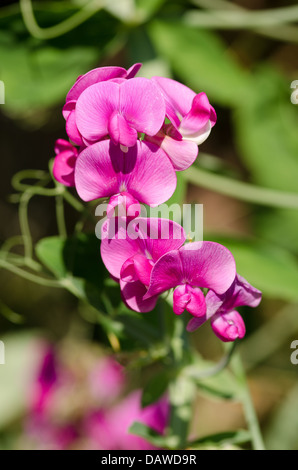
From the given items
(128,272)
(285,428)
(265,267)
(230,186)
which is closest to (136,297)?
(128,272)

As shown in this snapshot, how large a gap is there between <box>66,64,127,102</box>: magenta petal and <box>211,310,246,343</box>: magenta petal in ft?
0.95

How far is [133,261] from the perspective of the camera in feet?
1.90

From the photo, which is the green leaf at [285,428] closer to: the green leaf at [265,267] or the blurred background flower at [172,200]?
the blurred background flower at [172,200]

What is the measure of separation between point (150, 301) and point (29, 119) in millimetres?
1104

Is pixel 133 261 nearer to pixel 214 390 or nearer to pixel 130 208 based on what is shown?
pixel 130 208

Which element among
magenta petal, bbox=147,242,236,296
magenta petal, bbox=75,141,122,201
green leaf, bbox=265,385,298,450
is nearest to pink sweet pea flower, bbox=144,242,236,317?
magenta petal, bbox=147,242,236,296

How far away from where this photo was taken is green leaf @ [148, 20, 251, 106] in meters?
1.16

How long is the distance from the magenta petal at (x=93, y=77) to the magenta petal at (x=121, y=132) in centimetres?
5

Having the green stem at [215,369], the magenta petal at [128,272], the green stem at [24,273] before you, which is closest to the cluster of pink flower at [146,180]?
the magenta petal at [128,272]

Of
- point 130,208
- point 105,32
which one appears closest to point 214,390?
point 130,208

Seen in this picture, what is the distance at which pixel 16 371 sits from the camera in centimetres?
147

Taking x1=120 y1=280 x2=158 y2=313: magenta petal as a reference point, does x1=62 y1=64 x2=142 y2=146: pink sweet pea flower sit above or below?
above

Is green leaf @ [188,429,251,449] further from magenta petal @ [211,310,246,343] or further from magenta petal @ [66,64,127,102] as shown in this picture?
magenta petal @ [66,64,127,102]

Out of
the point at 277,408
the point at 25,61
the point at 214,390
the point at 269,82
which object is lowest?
the point at 214,390
